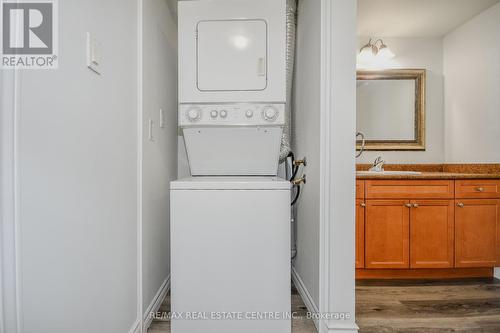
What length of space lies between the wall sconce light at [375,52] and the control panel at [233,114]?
155 cm

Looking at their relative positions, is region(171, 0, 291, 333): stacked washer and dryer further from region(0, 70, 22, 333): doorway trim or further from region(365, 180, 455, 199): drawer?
region(365, 180, 455, 199): drawer

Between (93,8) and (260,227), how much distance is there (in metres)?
1.16

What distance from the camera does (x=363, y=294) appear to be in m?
1.95

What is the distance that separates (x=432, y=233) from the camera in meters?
2.16

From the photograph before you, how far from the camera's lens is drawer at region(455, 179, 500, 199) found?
85.7 inches

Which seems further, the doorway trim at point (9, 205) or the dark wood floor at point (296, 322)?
the dark wood floor at point (296, 322)

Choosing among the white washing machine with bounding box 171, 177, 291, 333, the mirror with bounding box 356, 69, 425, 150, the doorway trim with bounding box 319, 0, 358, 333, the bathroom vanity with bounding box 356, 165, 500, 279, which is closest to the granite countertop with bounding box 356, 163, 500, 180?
the bathroom vanity with bounding box 356, 165, 500, 279

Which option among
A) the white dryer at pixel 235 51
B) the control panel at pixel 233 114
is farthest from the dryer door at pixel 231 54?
the control panel at pixel 233 114

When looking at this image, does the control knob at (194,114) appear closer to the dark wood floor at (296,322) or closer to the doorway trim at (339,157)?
the doorway trim at (339,157)

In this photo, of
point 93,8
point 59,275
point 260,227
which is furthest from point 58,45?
point 260,227

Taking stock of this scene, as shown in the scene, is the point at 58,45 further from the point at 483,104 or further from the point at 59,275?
the point at 483,104

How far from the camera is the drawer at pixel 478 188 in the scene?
7.14 ft

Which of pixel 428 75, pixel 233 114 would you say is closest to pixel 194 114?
pixel 233 114

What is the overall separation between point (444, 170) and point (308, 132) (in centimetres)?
195
